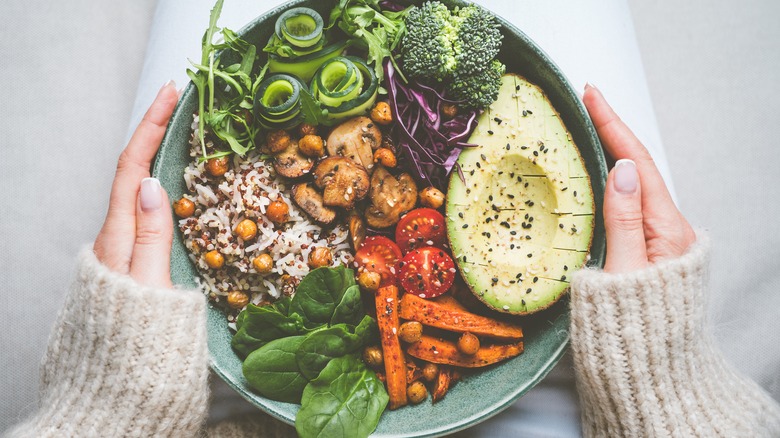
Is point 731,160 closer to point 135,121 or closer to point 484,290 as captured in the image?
point 484,290

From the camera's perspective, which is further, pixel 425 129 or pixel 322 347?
pixel 425 129

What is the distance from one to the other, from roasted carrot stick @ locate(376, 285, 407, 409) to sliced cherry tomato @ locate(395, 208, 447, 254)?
7.3 inches

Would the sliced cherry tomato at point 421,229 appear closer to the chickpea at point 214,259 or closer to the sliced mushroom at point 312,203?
the sliced mushroom at point 312,203

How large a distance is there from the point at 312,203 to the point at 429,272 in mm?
414

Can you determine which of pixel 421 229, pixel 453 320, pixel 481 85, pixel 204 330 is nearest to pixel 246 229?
pixel 204 330

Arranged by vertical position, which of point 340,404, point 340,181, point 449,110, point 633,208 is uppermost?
point 449,110

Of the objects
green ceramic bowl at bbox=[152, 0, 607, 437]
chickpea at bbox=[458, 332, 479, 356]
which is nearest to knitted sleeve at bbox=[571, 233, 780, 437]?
green ceramic bowl at bbox=[152, 0, 607, 437]

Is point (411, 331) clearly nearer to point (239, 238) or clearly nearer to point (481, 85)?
point (239, 238)

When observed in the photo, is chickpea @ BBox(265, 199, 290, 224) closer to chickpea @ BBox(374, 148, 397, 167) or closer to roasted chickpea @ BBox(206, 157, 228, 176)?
roasted chickpea @ BBox(206, 157, 228, 176)

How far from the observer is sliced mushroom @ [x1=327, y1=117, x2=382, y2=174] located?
167 centimetres

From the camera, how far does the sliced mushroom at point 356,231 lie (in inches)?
68.3

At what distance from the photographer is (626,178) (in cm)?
153

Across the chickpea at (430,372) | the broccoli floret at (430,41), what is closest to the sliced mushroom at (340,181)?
the broccoli floret at (430,41)

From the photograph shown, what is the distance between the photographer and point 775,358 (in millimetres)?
2168
